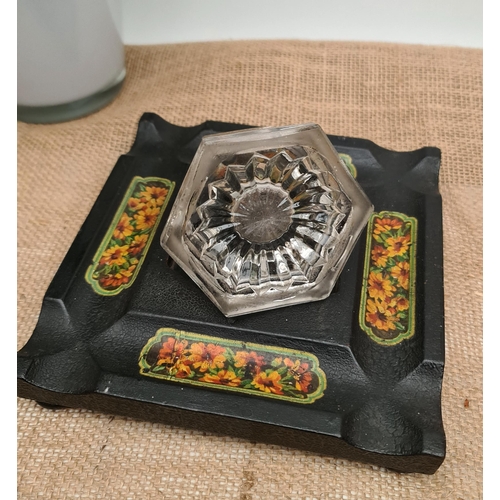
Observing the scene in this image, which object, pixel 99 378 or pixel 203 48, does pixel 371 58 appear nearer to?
pixel 203 48

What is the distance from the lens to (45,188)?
2.54 feet

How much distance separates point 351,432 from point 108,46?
21.0 inches

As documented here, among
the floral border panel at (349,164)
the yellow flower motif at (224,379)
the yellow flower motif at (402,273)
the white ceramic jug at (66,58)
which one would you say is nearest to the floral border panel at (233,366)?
the yellow flower motif at (224,379)

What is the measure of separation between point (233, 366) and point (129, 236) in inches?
6.8

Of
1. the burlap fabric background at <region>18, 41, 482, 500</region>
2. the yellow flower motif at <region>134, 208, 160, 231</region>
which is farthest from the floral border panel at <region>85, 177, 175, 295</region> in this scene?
the burlap fabric background at <region>18, 41, 482, 500</region>

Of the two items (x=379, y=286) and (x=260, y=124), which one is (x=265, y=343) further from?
(x=260, y=124)

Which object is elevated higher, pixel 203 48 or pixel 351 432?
pixel 203 48

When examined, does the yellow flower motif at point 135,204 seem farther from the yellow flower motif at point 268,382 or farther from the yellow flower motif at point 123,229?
the yellow flower motif at point 268,382

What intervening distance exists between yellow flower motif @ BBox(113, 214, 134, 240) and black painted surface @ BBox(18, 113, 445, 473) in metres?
0.03

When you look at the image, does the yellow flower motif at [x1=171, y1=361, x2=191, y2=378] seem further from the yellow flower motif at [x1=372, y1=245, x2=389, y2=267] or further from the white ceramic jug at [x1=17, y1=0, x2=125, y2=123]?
the white ceramic jug at [x1=17, y1=0, x2=125, y2=123]

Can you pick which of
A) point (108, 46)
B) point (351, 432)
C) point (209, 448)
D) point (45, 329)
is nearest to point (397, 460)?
point (351, 432)

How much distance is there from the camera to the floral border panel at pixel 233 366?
536mm

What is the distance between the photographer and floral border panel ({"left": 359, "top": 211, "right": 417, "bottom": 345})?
1.85 ft

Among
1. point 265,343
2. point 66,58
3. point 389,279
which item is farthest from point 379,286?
point 66,58
